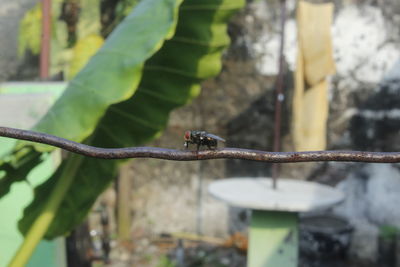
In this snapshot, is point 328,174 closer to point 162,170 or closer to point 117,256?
point 162,170

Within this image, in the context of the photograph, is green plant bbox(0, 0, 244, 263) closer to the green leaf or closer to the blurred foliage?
the green leaf

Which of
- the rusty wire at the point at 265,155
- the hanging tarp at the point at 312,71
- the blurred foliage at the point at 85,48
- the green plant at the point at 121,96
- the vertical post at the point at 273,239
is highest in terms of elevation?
the blurred foliage at the point at 85,48

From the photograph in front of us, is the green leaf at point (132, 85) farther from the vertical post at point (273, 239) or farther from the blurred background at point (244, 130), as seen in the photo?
the blurred background at point (244, 130)

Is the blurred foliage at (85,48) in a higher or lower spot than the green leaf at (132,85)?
higher

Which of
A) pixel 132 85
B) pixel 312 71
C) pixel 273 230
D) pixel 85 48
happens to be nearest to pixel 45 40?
pixel 85 48

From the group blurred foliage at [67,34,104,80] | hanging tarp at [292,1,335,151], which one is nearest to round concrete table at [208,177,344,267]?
hanging tarp at [292,1,335,151]

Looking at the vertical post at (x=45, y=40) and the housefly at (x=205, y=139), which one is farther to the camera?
the vertical post at (x=45, y=40)

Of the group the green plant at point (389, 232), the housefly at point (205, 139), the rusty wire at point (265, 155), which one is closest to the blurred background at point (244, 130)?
the green plant at point (389, 232)

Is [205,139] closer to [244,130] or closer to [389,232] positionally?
[389,232]

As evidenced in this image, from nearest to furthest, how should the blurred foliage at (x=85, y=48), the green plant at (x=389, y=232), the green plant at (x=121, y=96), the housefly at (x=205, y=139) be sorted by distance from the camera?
the housefly at (x=205, y=139) → the green plant at (x=121, y=96) → the green plant at (x=389, y=232) → the blurred foliage at (x=85, y=48)
